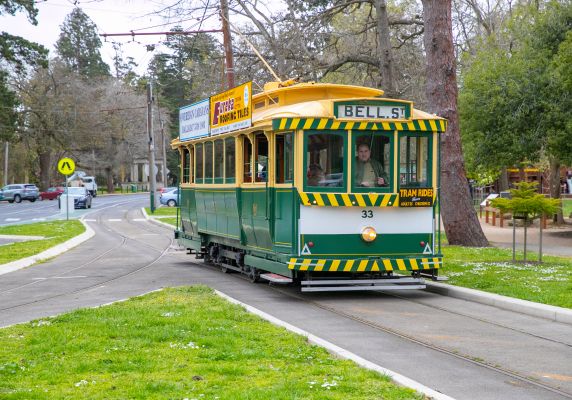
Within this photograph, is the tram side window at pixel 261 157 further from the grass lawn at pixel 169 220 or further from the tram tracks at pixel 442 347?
the grass lawn at pixel 169 220

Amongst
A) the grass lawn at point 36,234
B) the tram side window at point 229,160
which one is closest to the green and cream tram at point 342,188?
the tram side window at point 229,160

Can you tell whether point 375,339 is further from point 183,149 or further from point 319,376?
point 183,149

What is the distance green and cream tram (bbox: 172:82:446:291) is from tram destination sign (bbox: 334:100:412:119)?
2 cm

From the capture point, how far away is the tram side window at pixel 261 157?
14.4 metres

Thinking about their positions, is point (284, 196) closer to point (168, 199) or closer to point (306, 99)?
point (306, 99)

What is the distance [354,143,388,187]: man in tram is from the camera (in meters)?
13.5

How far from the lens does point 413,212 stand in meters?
13.8

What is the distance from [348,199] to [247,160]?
266 centimetres

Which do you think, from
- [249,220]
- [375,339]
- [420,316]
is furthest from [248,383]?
[249,220]

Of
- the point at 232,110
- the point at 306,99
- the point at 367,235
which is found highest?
the point at 306,99

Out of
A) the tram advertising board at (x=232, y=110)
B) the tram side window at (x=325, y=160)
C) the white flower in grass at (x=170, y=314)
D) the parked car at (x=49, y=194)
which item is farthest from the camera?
the parked car at (x=49, y=194)

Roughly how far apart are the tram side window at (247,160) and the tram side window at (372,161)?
2405mm

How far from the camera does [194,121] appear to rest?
18.9 m

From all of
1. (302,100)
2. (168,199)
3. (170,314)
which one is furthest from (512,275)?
(168,199)
